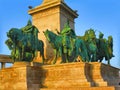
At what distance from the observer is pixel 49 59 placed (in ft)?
65.3

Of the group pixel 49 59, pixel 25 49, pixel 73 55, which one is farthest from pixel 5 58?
pixel 73 55

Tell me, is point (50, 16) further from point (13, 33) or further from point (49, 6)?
point (13, 33)

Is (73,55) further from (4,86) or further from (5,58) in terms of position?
(5,58)

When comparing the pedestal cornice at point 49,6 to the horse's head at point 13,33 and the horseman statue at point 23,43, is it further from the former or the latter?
the horse's head at point 13,33

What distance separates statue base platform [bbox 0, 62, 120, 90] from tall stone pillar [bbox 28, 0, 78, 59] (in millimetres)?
4910

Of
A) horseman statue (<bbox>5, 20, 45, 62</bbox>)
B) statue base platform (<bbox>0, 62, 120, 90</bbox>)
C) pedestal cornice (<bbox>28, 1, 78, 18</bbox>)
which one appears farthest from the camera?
pedestal cornice (<bbox>28, 1, 78, 18</bbox>)

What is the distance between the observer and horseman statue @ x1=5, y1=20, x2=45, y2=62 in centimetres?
1659

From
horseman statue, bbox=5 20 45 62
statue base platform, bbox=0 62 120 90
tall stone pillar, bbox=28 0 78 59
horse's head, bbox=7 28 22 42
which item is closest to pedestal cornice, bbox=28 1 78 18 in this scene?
tall stone pillar, bbox=28 0 78 59

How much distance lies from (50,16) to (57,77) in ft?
23.2

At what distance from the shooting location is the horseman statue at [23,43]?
16.6m

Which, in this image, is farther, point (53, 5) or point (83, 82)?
point (53, 5)

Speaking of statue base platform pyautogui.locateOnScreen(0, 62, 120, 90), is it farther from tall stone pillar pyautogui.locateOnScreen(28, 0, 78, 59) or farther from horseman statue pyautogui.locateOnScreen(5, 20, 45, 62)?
tall stone pillar pyautogui.locateOnScreen(28, 0, 78, 59)

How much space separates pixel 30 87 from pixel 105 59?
722 cm

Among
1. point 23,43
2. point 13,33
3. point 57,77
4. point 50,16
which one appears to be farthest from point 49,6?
point 57,77
